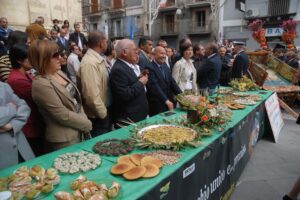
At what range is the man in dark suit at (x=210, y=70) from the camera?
4.37m

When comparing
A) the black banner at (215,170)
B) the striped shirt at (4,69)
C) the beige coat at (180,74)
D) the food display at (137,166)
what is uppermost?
the striped shirt at (4,69)

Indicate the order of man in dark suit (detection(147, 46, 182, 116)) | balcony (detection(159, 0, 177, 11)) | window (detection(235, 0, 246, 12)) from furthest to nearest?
balcony (detection(159, 0, 177, 11)), window (detection(235, 0, 246, 12)), man in dark suit (detection(147, 46, 182, 116))

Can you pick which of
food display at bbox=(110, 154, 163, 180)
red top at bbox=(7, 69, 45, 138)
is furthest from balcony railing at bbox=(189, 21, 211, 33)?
food display at bbox=(110, 154, 163, 180)

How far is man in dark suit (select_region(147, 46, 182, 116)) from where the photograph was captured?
10.8 ft

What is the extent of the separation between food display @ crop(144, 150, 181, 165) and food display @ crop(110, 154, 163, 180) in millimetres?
45

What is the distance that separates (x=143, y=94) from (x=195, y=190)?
1297mm

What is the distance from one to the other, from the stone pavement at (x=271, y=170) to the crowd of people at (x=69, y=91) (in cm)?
131

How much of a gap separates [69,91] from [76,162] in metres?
0.71

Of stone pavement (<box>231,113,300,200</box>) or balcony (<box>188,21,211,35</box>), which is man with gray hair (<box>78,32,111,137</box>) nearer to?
stone pavement (<box>231,113,300,200</box>)

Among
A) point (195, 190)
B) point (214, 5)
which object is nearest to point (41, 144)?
point (195, 190)

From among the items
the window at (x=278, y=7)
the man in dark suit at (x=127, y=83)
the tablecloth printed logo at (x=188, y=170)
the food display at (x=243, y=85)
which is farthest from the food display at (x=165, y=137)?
the window at (x=278, y=7)

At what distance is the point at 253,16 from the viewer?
18.0 meters

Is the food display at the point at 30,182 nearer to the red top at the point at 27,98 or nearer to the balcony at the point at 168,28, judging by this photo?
the red top at the point at 27,98

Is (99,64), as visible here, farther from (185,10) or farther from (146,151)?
(185,10)
